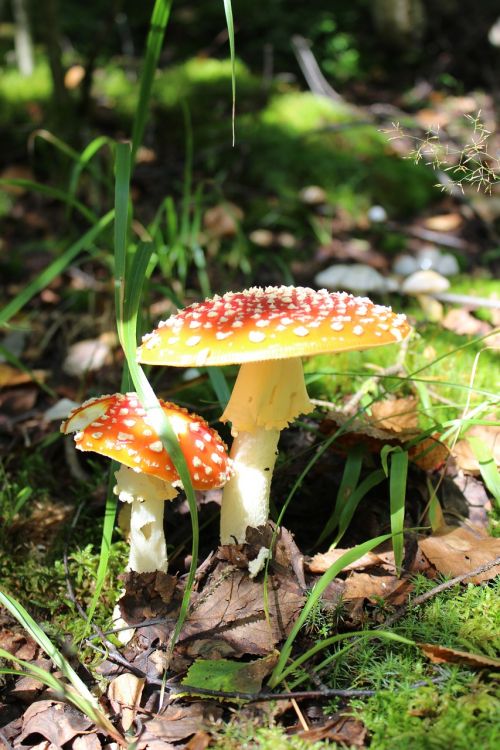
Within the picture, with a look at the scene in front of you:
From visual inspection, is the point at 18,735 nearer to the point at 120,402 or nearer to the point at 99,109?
the point at 120,402

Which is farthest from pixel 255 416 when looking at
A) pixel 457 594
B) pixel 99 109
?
pixel 99 109

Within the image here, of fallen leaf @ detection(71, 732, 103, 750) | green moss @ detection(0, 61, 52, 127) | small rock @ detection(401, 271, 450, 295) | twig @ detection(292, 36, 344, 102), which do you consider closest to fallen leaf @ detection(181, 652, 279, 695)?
fallen leaf @ detection(71, 732, 103, 750)

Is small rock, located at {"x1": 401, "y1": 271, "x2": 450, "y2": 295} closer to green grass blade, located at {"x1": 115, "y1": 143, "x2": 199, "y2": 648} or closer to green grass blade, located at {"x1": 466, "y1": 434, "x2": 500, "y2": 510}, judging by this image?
green grass blade, located at {"x1": 466, "y1": 434, "x2": 500, "y2": 510}

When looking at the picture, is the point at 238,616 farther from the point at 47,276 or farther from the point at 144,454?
the point at 47,276

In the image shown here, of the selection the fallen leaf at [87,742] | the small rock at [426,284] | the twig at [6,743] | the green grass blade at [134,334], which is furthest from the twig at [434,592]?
the small rock at [426,284]

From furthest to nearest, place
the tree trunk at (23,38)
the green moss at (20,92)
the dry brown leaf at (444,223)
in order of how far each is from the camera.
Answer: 1. the tree trunk at (23,38)
2. the green moss at (20,92)
3. the dry brown leaf at (444,223)

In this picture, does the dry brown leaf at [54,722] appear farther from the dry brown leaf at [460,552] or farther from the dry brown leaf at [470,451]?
the dry brown leaf at [470,451]
